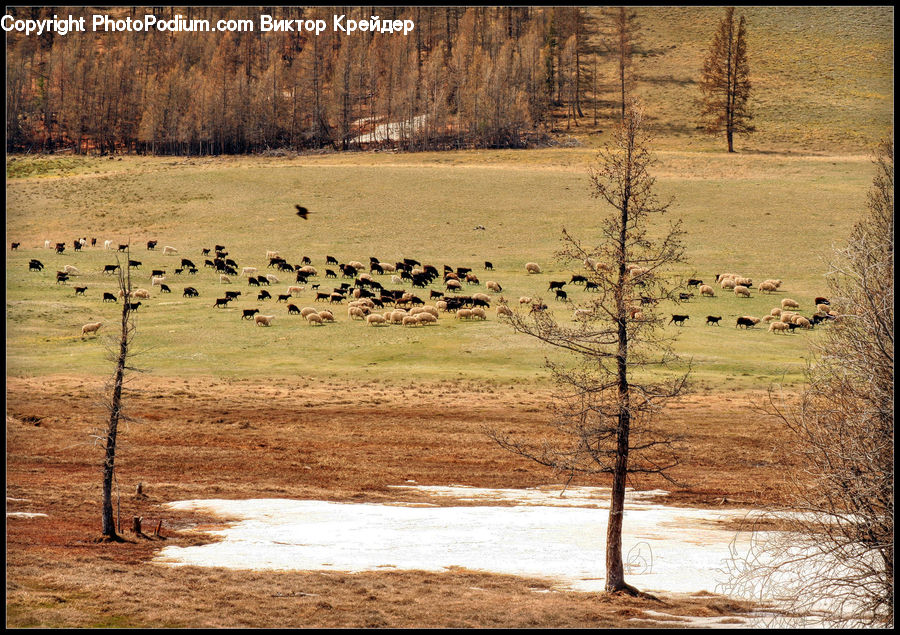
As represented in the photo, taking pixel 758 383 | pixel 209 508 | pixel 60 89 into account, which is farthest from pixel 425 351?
pixel 60 89

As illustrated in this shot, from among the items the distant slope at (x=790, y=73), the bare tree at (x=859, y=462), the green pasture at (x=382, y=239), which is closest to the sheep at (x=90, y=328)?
the green pasture at (x=382, y=239)

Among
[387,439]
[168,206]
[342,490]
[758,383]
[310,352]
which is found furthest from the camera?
[168,206]

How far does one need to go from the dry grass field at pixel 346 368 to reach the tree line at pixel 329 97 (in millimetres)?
11919

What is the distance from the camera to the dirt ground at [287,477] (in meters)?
18.3

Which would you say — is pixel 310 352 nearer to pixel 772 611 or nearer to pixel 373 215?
pixel 772 611

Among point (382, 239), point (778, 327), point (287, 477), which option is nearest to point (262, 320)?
point (287, 477)

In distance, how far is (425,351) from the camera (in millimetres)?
52250

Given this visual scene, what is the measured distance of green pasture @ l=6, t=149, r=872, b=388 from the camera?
51250mm

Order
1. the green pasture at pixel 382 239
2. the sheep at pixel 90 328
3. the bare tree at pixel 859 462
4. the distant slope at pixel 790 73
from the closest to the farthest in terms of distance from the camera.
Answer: the bare tree at pixel 859 462 < the green pasture at pixel 382 239 < the sheep at pixel 90 328 < the distant slope at pixel 790 73

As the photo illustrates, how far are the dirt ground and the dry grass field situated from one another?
0.12m

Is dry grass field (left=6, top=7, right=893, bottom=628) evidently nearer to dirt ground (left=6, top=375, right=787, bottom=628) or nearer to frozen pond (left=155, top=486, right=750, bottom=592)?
dirt ground (left=6, top=375, right=787, bottom=628)

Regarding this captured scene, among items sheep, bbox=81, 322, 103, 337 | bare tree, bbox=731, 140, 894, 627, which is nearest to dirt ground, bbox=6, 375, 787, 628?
bare tree, bbox=731, 140, 894, 627

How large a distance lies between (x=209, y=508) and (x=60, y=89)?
151m

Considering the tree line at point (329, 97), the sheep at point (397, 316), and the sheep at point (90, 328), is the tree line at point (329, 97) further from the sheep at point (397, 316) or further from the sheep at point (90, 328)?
the sheep at point (90, 328)
